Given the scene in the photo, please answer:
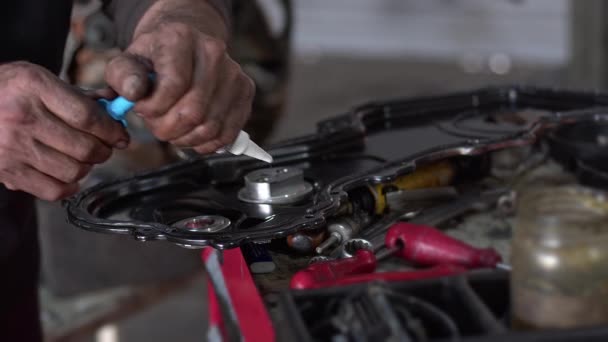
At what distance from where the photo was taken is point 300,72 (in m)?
3.47

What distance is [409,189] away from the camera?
3.12ft

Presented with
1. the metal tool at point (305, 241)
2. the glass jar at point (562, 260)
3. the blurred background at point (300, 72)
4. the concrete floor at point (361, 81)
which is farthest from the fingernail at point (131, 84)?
the concrete floor at point (361, 81)

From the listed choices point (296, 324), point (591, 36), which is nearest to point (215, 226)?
point (296, 324)

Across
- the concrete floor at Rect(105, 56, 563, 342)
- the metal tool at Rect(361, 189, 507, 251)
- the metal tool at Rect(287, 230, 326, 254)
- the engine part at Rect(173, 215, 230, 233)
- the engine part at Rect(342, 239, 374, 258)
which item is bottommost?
the concrete floor at Rect(105, 56, 563, 342)

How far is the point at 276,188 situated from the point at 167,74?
183 millimetres

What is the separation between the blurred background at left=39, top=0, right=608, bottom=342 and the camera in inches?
73.2

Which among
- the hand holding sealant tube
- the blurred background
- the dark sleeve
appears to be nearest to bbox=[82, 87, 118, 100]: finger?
the hand holding sealant tube

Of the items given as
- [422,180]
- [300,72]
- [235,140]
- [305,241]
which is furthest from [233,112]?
[300,72]

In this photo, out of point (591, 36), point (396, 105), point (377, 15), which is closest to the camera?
point (396, 105)

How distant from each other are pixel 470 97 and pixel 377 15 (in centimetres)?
243

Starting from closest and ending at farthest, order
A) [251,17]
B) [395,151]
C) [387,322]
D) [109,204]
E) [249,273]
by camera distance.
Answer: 1. [387,322]
2. [249,273]
3. [109,204]
4. [395,151]
5. [251,17]

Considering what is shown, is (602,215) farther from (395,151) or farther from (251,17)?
(251,17)

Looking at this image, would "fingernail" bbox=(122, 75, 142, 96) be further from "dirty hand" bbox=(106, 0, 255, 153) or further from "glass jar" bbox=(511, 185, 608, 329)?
"glass jar" bbox=(511, 185, 608, 329)

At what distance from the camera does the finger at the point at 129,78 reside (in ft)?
2.42
